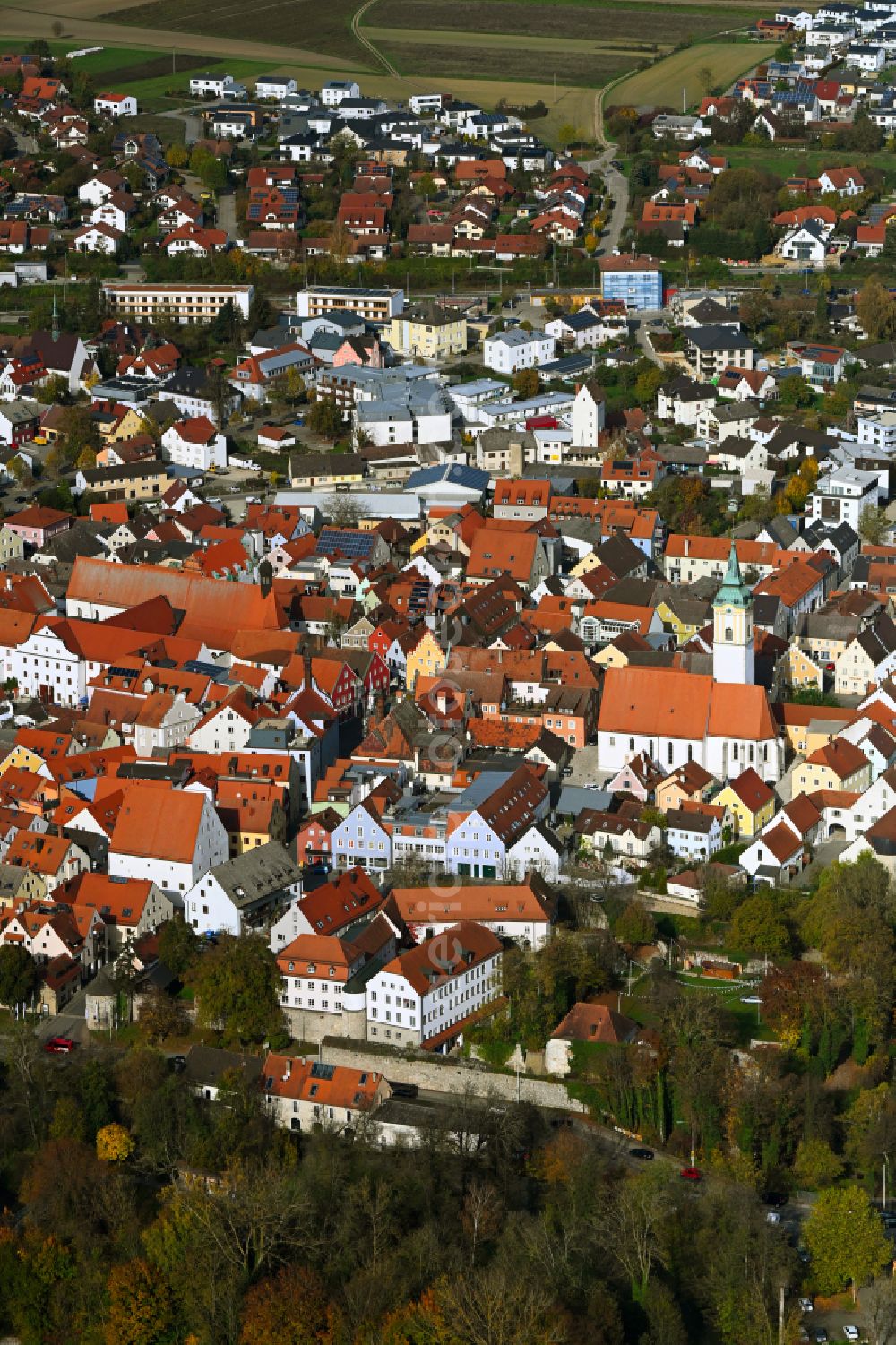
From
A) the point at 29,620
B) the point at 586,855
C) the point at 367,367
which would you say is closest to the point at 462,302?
the point at 367,367

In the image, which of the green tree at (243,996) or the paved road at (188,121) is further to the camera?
the paved road at (188,121)

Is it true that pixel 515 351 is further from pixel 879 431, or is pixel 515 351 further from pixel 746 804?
pixel 746 804

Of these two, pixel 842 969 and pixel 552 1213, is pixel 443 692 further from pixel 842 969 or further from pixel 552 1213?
pixel 552 1213

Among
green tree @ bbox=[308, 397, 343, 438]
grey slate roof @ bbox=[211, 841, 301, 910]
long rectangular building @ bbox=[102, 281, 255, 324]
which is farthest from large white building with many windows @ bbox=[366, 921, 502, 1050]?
long rectangular building @ bbox=[102, 281, 255, 324]

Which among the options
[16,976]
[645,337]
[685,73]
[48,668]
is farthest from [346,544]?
[685,73]

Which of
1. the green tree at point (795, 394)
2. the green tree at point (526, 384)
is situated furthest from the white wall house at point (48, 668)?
the green tree at point (795, 394)

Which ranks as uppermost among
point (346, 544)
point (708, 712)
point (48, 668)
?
point (708, 712)

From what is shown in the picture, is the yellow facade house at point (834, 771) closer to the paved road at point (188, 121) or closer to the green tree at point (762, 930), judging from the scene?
the green tree at point (762, 930)
